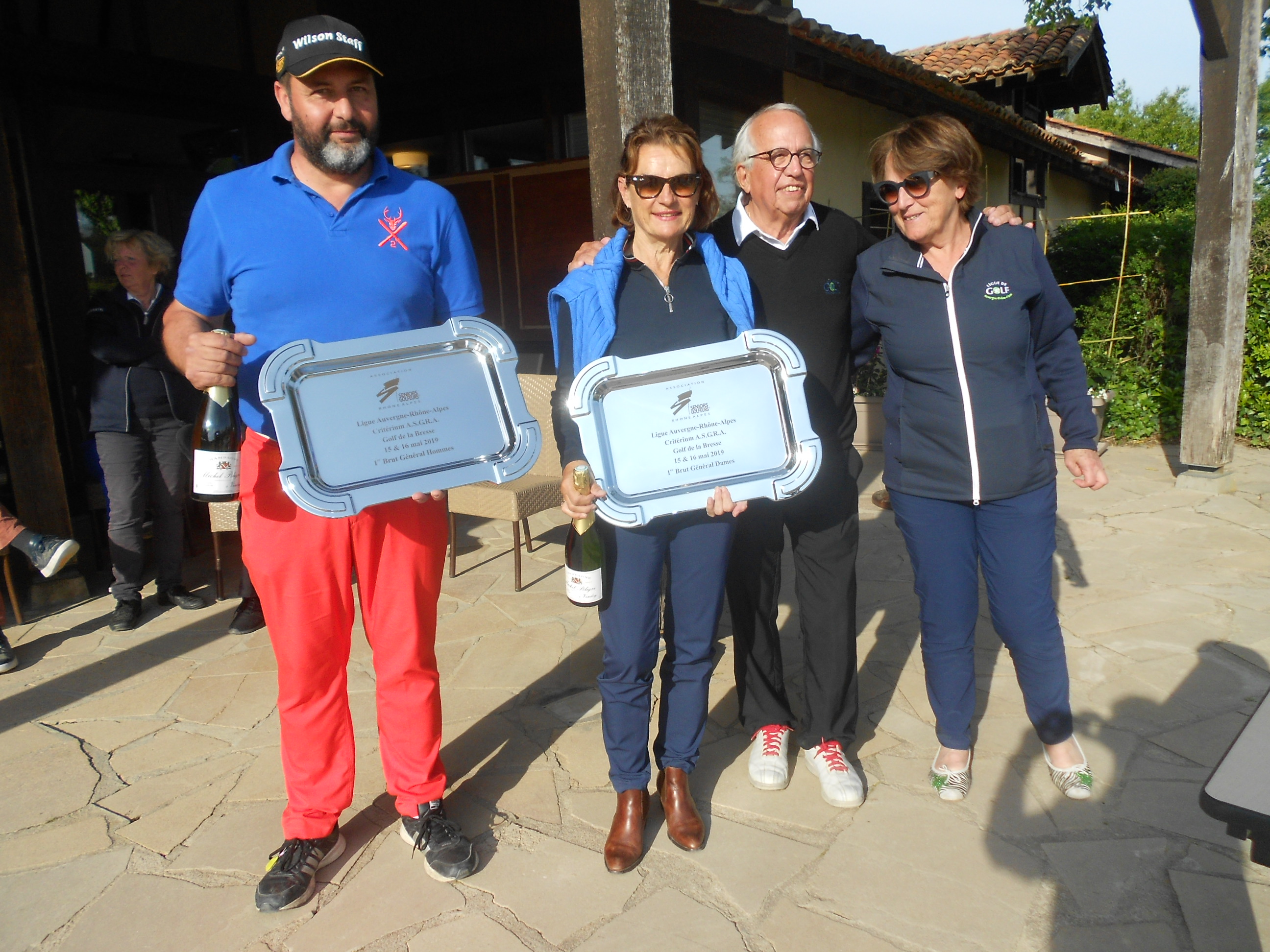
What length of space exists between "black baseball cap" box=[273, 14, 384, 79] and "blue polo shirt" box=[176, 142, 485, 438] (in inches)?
7.4

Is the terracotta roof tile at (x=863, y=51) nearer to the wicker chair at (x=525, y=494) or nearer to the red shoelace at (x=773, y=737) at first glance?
the wicker chair at (x=525, y=494)

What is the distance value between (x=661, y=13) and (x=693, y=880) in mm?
3140

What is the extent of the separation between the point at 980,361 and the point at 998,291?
7.8 inches

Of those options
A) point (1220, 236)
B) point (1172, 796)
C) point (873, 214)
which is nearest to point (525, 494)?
point (1172, 796)

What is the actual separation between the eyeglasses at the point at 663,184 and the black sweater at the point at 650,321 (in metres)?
0.18

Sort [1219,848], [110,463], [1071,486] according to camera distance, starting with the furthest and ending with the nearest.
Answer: [1071,486] → [110,463] → [1219,848]

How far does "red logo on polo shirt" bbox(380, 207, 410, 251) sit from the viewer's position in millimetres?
2293

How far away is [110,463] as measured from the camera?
4.72 m

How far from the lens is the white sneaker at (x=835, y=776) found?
2.81m

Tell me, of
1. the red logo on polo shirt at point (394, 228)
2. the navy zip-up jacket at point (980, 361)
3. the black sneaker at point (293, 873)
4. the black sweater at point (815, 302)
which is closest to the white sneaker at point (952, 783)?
the navy zip-up jacket at point (980, 361)

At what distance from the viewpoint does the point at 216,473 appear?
2275 millimetres

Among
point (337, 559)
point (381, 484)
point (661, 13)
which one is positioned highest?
point (661, 13)

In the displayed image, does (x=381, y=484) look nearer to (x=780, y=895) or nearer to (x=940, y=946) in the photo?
(x=780, y=895)

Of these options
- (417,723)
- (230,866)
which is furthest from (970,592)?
(230,866)
